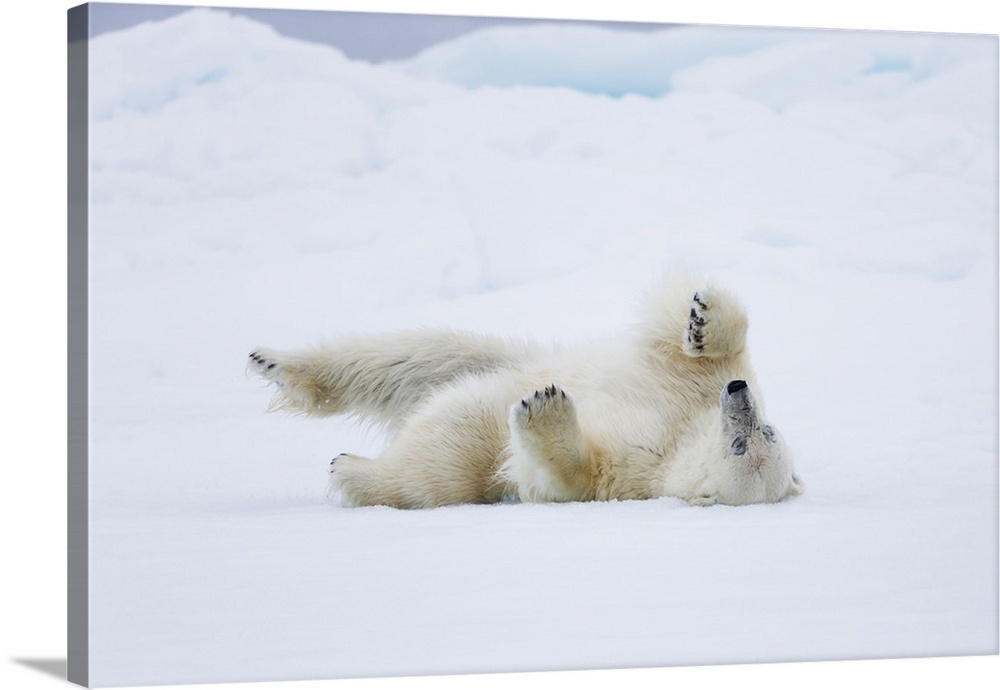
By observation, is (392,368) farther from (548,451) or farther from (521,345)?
(548,451)

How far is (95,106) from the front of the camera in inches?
201

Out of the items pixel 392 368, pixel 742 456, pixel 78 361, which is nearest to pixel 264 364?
pixel 392 368

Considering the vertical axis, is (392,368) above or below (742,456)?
above

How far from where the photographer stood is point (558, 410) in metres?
5.28

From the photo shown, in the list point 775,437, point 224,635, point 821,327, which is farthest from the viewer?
point 821,327

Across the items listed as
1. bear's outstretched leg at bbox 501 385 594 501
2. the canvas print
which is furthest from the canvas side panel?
bear's outstretched leg at bbox 501 385 594 501

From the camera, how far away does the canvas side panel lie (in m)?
5.09

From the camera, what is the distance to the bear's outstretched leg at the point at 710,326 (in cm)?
555

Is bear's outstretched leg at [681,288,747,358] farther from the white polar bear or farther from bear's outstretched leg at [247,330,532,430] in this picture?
bear's outstretched leg at [247,330,532,430]

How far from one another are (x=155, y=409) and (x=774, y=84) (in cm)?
243

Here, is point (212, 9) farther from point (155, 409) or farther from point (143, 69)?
point (155, 409)

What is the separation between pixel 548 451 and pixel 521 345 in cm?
47

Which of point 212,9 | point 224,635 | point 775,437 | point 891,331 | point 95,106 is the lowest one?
point 224,635

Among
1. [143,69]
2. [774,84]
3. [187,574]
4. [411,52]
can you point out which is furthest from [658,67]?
[187,574]
